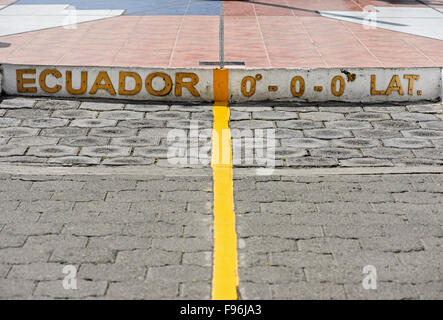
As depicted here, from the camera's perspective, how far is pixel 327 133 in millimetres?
6875

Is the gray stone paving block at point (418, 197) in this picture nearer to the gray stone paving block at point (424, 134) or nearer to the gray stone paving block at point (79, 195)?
the gray stone paving block at point (424, 134)

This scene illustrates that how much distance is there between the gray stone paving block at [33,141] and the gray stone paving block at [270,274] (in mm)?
3032

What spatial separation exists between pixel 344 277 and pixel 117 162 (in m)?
2.67

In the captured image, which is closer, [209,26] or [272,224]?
[272,224]

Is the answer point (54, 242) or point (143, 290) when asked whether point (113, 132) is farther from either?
point (143, 290)

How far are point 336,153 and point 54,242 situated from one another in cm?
294

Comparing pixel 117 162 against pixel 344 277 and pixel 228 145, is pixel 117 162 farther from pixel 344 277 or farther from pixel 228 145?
pixel 344 277

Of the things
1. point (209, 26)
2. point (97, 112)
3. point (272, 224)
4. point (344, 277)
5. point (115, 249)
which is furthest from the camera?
point (209, 26)

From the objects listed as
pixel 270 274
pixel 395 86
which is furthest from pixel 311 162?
pixel 395 86

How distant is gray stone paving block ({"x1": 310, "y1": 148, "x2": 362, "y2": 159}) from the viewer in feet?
20.7

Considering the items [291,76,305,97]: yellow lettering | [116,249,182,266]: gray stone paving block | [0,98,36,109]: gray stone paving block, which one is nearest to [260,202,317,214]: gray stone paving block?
[116,249,182,266]: gray stone paving block

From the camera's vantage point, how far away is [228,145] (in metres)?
6.51
